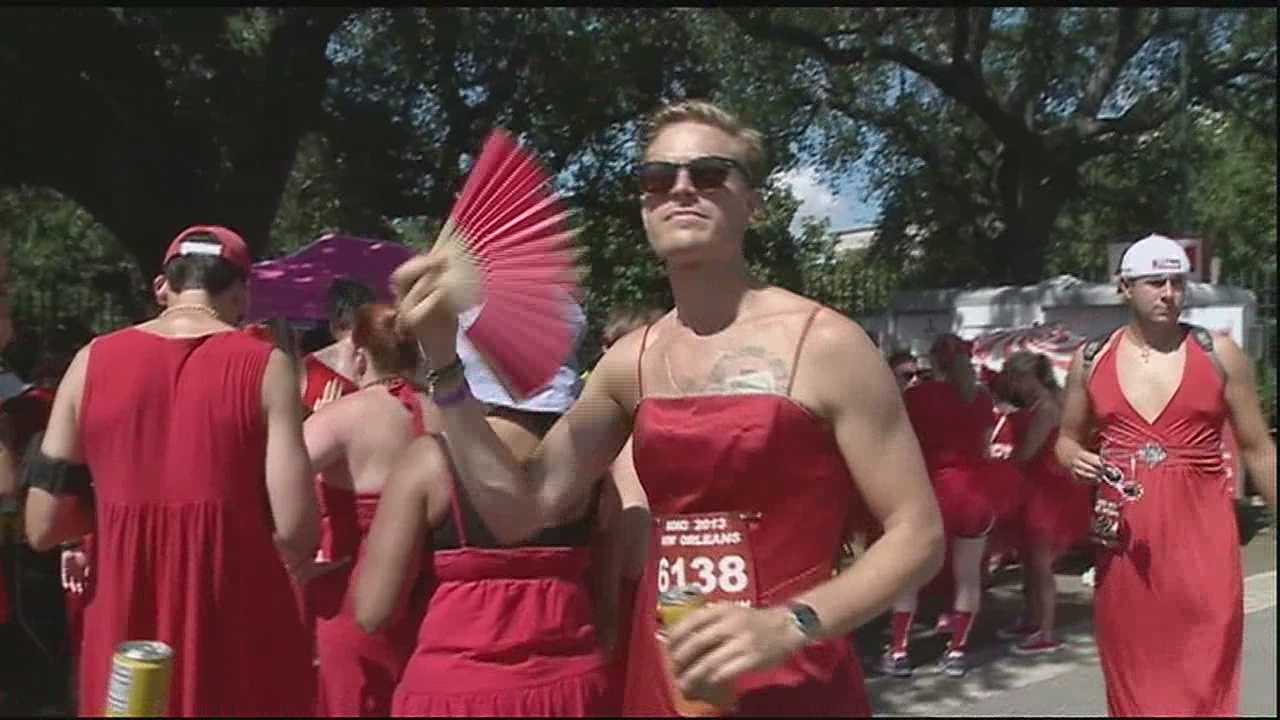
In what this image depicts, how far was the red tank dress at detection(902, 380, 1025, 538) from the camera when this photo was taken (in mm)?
8422

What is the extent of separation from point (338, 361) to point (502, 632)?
8.67ft

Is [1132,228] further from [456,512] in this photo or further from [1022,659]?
[456,512]

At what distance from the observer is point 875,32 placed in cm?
1897

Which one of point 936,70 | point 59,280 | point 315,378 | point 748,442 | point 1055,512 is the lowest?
point 1055,512

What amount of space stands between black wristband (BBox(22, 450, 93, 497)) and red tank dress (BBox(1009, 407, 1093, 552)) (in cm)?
630

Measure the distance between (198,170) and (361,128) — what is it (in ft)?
8.83

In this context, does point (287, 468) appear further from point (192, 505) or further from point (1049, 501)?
point (1049, 501)

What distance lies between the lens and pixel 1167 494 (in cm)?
485

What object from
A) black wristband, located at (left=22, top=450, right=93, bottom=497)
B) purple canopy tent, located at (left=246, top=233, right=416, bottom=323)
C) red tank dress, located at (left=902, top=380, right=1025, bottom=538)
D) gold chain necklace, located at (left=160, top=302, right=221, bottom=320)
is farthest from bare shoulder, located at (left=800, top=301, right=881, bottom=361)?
purple canopy tent, located at (left=246, top=233, right=416, bottom=323)

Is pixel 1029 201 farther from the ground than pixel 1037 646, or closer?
farther from the ground

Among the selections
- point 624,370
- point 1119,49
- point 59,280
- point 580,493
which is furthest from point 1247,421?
point 59,280

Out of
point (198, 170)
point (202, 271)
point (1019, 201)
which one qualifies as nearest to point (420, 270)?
point (202, 271)

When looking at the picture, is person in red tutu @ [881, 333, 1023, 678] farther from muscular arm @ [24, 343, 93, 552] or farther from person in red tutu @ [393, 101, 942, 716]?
person in red tutu @ [393, 101, 942, 716]

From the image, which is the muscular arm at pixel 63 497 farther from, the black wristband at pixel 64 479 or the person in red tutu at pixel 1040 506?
the person in red tutu at pixel 1040 506
